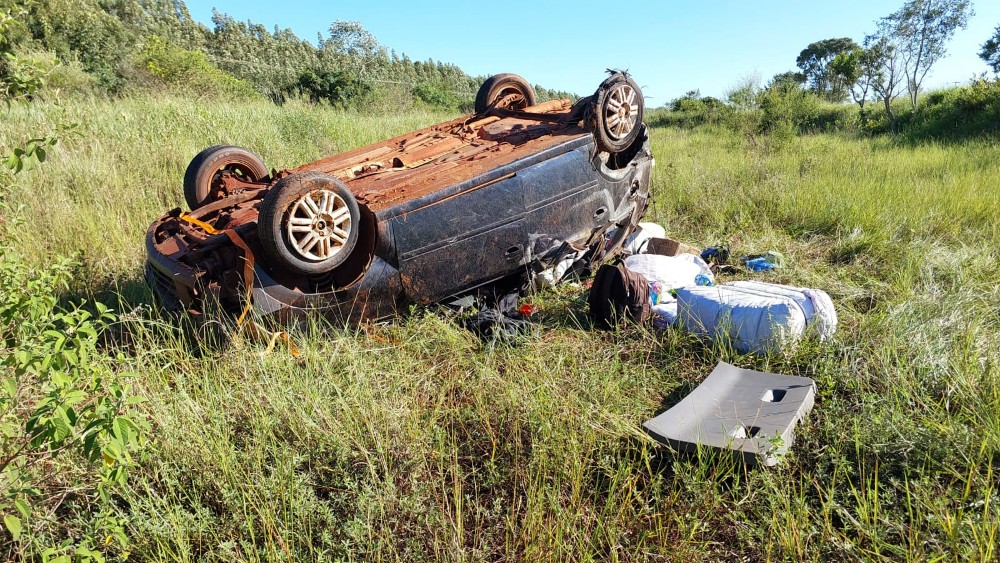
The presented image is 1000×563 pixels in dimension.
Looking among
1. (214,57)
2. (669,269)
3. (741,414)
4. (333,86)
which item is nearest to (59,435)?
(741,414)

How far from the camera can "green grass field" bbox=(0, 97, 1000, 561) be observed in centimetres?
193

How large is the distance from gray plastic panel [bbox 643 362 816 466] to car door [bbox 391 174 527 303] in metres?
1.48

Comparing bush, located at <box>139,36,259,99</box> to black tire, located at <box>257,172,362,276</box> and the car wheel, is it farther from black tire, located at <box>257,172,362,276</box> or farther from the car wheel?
black tire, located at <box>257,172,362,276</box>

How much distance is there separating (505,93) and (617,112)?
1.67 meters

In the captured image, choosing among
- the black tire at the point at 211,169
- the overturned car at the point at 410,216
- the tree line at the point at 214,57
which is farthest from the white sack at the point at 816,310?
the tree line at the point at 214,57

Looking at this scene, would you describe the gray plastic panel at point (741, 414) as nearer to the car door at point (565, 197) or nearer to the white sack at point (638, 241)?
the car door at point (565, 197)

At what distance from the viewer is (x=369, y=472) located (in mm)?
2240

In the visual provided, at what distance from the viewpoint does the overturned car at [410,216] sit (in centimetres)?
300

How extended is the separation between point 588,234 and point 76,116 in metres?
6.45

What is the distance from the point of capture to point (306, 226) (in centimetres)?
295

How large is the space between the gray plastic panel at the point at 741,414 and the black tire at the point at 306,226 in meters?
1.85

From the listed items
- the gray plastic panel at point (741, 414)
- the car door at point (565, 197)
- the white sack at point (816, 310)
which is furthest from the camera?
the car door at point (565, 197)

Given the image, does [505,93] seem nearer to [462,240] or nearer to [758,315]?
[462,240]

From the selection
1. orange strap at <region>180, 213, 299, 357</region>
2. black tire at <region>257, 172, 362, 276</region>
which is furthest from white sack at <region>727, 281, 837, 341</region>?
orange strap at <region>180, 213, 299, 357</region>
